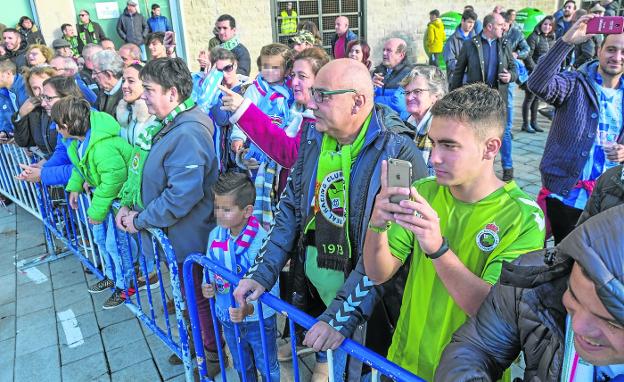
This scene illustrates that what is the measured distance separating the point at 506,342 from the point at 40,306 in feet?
14.3

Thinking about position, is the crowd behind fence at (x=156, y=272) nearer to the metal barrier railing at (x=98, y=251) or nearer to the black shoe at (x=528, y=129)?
the metal barrier railing at (x=98, y=251)

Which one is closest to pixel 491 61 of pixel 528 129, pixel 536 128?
pixel 528 129

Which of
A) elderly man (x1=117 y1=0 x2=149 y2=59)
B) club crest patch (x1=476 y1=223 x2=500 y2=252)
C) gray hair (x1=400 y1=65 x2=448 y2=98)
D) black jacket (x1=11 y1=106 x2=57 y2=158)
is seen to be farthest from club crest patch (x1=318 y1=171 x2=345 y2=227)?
elderly man (x1=117 y1=0 x2=149 y2=59)

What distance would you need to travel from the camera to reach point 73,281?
4.80 meters

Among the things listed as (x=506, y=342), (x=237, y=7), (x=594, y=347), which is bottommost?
(x=506, y=342)

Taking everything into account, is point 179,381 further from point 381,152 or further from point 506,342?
point 506,342

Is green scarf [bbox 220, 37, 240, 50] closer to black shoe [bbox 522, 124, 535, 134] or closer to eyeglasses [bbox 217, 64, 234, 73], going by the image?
eyeglasses [bbox 217, 64, 234, 73]

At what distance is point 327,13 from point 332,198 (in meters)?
13.1

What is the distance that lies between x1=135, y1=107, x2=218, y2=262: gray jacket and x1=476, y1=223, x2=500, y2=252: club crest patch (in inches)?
78.3

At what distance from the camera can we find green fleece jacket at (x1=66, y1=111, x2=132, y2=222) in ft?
12.0

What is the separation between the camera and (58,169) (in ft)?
14.0

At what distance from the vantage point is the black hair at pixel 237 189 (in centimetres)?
282

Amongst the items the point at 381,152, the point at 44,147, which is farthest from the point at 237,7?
the point at 381,152

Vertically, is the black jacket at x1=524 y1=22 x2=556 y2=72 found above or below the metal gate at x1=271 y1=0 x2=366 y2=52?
below
